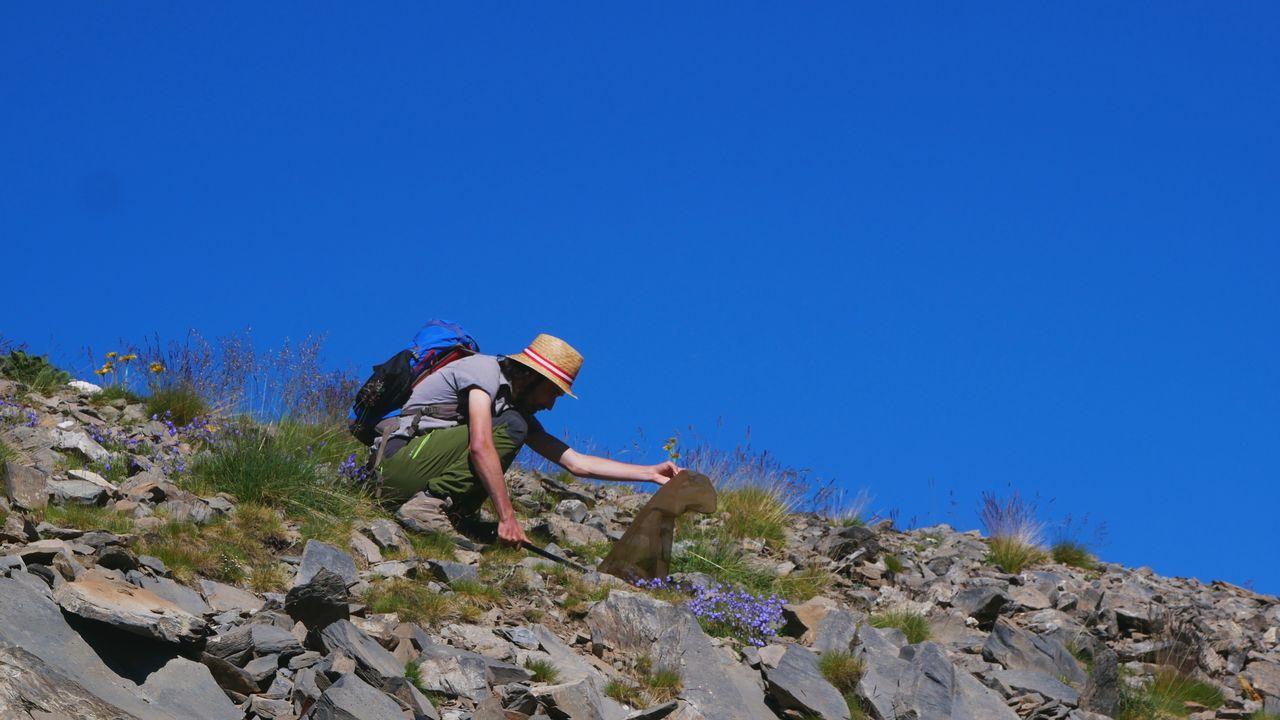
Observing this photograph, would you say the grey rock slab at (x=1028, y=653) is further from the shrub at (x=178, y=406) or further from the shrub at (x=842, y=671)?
the shrub at (x=178, y=406)

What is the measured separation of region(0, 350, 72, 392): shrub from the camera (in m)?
10.8

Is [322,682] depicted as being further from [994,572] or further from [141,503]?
[994,572]

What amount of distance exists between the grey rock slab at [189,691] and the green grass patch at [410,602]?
1431 mm

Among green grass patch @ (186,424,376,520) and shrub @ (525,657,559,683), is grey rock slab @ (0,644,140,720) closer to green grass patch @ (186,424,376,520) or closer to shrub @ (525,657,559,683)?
shrub @ (525,657,559,683)

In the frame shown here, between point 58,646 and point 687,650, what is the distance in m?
3.05

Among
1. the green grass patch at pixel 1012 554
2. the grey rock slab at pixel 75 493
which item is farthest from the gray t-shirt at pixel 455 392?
the green grass patch at pixel 1012 554

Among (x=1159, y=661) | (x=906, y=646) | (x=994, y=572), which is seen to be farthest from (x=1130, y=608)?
(x=906, y=646)

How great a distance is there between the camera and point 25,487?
268 inches

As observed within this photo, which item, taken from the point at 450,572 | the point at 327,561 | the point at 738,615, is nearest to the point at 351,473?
the point at 450,572

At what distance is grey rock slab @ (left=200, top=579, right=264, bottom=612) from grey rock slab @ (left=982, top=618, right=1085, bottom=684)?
14.8ft

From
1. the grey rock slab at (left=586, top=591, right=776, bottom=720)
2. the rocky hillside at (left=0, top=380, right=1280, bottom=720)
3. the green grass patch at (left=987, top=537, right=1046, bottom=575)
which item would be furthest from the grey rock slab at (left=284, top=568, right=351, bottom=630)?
the green grass patch at (left=987, top=537, right=1046, bottom=575)

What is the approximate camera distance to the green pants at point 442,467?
8.40 m

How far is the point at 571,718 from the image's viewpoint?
18.3ft

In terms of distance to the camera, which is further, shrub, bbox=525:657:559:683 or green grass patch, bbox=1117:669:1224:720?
green grass patch, bbox=1117:669:1224:720
